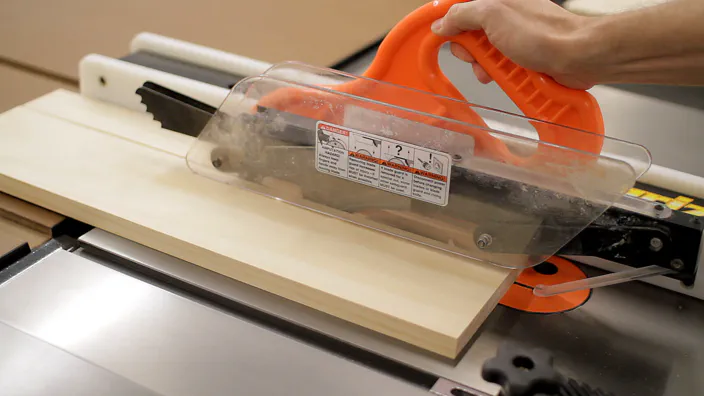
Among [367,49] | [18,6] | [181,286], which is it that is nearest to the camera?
[181,286]

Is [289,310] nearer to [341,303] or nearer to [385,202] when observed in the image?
[341,303]

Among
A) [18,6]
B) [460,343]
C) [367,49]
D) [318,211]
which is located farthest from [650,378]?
[18,6]

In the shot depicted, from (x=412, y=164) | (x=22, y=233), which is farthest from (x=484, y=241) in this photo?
(x=22, y=233)

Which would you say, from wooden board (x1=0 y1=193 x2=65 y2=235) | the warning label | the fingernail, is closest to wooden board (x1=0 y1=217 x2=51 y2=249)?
wooden board (x1=0 y1=193 x2=65 y2=235)

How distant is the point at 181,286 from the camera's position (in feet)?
3.08

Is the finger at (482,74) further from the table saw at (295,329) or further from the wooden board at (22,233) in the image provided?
the wooden board at (22,233)

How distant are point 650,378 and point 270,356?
1.48 ft

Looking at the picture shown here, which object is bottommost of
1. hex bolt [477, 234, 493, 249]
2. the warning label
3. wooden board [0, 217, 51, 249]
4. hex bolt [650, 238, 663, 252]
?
wooden board [0, 217, 51, 249]

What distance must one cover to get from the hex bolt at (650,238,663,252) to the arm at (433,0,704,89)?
19cm

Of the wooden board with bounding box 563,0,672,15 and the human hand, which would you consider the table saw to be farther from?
the wooden board with bounding box 563,0,672,15

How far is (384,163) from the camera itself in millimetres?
920

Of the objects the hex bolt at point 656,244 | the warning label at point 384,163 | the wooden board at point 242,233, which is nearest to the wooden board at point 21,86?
the wooden board at point 242,233

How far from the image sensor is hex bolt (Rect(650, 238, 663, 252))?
851 millimetres

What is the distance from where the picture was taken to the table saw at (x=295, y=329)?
30.7 inches
